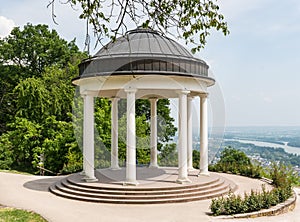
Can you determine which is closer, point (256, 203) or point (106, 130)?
point (256, 203)

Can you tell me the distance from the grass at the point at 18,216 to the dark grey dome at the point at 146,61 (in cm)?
687

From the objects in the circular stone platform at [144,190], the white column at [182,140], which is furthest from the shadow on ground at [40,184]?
the white column at [182,140]

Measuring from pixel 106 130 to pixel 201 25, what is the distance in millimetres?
20830

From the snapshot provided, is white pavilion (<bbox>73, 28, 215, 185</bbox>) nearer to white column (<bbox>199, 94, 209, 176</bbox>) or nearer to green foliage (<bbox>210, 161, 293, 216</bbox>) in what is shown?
white column (<bbox>199, 94, 209, 176</bbox>)

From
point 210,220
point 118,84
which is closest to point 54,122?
point 118,84

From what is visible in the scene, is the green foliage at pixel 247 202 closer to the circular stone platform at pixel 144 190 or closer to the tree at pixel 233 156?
the circular stone platform at pixel 144 190

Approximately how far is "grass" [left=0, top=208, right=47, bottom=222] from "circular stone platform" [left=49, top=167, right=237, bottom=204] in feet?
9.97

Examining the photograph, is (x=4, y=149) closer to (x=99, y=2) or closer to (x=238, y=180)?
(x=238, y=180)

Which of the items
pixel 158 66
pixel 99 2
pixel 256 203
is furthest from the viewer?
pixel 158 66

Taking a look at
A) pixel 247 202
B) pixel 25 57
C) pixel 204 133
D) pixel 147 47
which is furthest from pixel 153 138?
pixel 25 57

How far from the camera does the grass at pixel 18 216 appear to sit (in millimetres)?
12164

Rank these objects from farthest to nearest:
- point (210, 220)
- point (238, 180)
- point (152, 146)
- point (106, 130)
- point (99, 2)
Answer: point (106, 130) → point (152, 146) → point (238, 180) → point (210, 220) → point (99, 2)

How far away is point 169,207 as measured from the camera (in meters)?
14.3

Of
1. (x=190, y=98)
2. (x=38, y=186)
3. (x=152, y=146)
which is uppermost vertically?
(x=190, y=98)
